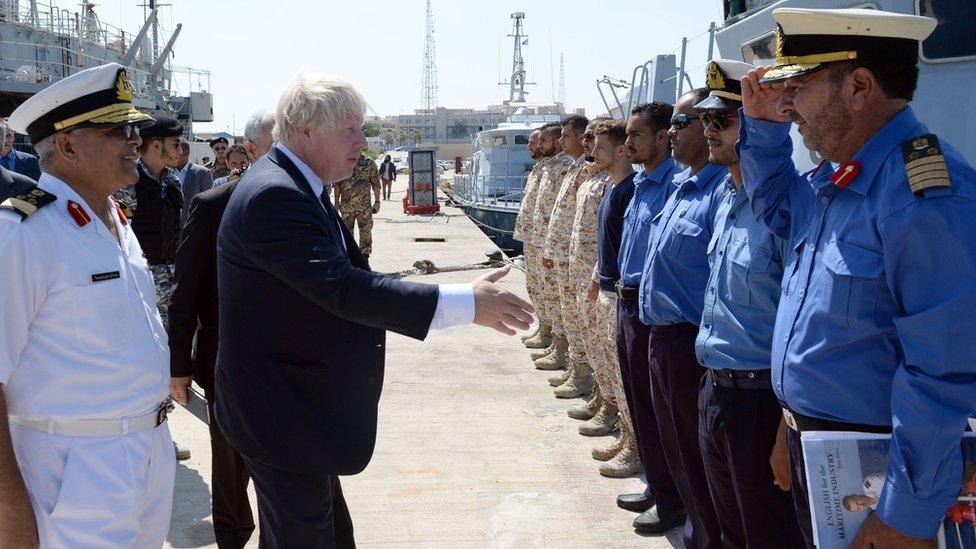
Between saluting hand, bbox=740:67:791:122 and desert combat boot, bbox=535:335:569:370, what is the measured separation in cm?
492

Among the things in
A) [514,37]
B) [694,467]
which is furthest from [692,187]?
[514,37]

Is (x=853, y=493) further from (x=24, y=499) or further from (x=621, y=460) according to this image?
(x=621, y=460)

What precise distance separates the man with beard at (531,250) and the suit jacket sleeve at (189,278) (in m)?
4.66

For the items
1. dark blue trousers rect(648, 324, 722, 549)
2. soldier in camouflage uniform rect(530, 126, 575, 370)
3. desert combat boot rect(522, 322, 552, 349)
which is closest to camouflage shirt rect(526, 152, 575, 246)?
soldier in camouflage uniform rect(530, 126, 575, 370)

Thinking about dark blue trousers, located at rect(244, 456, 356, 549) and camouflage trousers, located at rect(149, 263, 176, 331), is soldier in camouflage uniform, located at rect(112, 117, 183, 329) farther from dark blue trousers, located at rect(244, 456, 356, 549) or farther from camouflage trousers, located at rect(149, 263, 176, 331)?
dark blue trousers, located at rect(244, 456, 356, 549)

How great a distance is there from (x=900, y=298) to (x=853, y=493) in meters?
0.42

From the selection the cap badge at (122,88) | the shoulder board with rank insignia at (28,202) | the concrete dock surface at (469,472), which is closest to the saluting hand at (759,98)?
the cap badge at (122,88)

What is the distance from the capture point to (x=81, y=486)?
212 centimetres

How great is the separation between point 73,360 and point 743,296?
6.17ft

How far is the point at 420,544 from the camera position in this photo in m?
3.91

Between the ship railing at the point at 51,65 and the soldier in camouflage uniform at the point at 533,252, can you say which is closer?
the soldier in camouflage uniform at the point at 533,252

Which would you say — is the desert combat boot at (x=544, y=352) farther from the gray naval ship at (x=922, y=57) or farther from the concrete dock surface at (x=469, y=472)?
the gray naval ship at (x=922, y=57)

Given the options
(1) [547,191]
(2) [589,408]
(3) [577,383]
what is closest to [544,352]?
(3) [577,383]

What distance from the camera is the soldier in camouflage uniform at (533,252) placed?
26.1 feet
